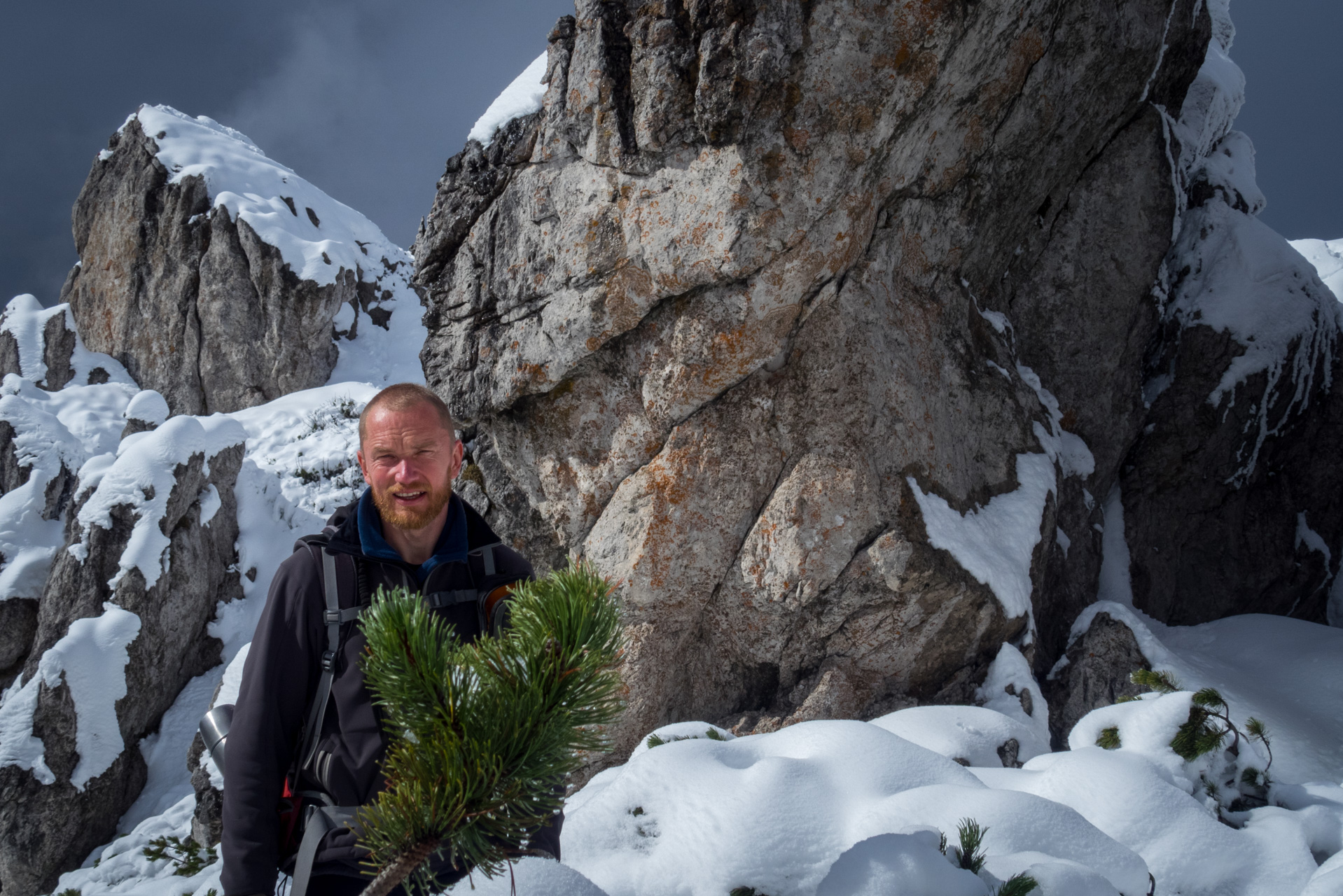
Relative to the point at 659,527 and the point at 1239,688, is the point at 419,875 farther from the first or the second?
the point at 1239,688

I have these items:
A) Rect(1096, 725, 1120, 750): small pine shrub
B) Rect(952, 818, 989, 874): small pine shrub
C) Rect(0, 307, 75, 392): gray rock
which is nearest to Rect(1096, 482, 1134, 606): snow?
Rect(1096, 725, 1120, 750): small pine shrub

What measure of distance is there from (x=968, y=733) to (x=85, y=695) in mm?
11851

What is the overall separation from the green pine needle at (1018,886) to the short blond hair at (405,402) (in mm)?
2120

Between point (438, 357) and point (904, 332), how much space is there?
403 cm

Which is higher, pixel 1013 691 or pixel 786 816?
pixel 786 816

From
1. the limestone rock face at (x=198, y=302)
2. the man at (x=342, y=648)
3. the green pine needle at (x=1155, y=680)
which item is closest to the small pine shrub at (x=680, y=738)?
the green pine needle at (x=1155, y=680)

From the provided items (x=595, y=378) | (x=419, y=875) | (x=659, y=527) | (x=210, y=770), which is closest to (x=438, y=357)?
(x=595, y=378)

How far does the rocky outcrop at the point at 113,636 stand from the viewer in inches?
396

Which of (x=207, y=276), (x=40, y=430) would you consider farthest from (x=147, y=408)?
(x=207, y=276)

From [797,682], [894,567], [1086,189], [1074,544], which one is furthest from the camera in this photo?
[1086,189]

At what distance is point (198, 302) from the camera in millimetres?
22438

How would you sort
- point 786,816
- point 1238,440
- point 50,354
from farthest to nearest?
point 50,354, point 1238,440, point 786,816

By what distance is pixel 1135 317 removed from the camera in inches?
327

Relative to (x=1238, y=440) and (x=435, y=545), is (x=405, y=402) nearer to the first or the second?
(x=435, y=545)
